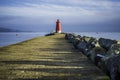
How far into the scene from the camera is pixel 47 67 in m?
8.84

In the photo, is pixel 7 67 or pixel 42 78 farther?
pixel 7 67

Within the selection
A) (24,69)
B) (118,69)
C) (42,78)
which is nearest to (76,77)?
(42,78)

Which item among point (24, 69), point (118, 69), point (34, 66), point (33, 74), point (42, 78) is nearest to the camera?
point (118, 69)

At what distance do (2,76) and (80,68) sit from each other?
2598 millimetres

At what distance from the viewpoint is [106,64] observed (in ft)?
24.5

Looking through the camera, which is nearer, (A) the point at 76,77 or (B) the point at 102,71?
(A) the point at 76,77

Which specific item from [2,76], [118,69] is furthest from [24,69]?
[118,69]

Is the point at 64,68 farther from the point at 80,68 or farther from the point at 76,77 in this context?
the point at 76,77

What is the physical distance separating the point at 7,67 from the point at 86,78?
296 centimetres

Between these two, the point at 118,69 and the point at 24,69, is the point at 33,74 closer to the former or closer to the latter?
the point at 24,69

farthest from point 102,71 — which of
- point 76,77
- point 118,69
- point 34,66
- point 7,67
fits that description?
point 7,67

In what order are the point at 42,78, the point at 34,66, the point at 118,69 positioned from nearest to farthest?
the point at 118,69
the point at 42,78
the point at 34,66

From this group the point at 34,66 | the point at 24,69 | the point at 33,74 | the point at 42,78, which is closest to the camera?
the point at 42,78

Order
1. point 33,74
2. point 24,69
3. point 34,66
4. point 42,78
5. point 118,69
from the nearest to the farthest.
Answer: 1. point 118,69
2. point 42,78
3. point 33,74
4. point 24,69
5. point 34,66
